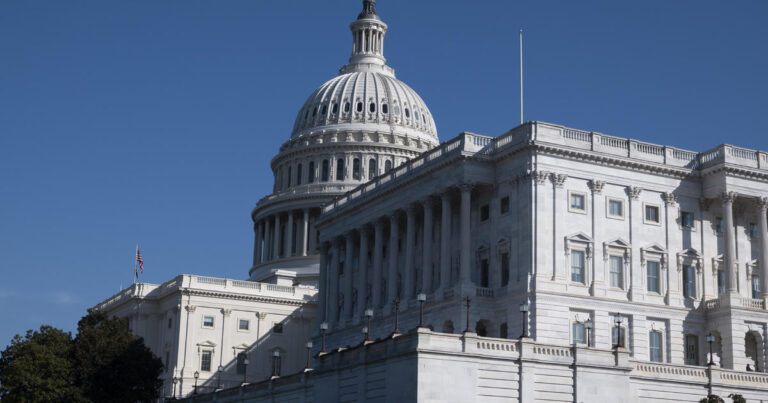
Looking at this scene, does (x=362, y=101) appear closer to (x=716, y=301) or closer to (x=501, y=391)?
(x=716, y=301)

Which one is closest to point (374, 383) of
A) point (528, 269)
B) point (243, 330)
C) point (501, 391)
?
point (501, 391)

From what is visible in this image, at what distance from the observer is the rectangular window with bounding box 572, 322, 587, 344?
82375 millimetres

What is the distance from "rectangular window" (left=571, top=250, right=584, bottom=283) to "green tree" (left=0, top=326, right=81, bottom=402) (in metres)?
37.2

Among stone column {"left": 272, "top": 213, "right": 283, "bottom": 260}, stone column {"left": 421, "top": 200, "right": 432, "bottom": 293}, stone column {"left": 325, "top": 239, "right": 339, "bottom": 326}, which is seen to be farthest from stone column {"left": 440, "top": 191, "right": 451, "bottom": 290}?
stone column {"left": 272, "top": 213, "right": 283, "bottom": 260}

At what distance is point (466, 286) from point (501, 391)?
74.5 ft

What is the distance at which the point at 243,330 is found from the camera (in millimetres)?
125750

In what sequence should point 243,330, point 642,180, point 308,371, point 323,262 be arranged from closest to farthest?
1. point 308,371
2. point 642,180
3. point 323,262
4. point 243,330

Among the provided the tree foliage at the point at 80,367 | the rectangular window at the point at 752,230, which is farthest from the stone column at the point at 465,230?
the tree foliage at the point at 80,367

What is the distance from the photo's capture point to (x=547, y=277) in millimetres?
82562

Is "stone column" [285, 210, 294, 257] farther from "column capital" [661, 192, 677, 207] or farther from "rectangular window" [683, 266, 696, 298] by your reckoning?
"rectangular window" [683, 266, 696, 298]

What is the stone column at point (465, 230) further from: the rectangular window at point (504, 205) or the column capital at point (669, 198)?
the column capital at point (669, 198)

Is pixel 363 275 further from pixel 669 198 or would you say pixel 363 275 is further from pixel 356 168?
pixel 356 168

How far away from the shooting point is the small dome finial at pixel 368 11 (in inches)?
6816

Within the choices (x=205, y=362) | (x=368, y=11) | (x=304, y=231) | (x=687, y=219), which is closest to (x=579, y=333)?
(x=687, y=219)
